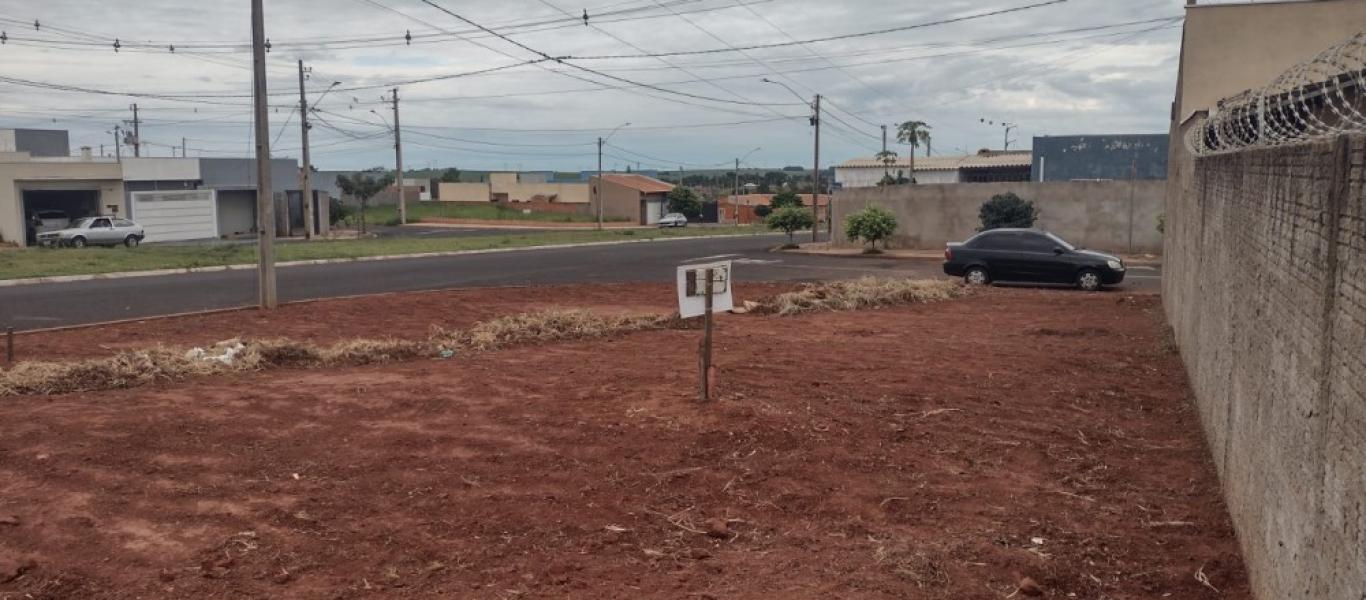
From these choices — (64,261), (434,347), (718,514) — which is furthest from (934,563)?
(64,261)

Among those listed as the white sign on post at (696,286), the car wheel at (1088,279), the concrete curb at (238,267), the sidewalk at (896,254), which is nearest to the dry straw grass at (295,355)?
the white sign on post at (696,286)

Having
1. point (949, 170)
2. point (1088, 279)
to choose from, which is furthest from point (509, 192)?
point (1088, 279)

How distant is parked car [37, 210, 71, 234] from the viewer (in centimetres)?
5075

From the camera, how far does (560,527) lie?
22.2 ft

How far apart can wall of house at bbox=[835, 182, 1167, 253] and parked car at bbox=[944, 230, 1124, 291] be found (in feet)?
46.4

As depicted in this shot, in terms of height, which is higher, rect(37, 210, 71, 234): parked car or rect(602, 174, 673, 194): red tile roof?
rect(602, 174, 673, 194): red tile roof

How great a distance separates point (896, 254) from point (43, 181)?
41502 millimetres

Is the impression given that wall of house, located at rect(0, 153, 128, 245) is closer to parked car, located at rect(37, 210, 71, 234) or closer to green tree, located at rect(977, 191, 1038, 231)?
parked car, located at rect(37, 210, 71, 234)

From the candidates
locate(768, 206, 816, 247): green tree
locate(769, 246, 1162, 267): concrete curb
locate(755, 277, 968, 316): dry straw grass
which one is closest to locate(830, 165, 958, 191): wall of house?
locate(768, 206, 816, 247): green tree

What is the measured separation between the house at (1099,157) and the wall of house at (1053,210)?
1671 cm

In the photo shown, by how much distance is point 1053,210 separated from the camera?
129 ft

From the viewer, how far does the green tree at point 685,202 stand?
326 ft

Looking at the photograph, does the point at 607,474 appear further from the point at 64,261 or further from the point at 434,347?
the point at 64,261

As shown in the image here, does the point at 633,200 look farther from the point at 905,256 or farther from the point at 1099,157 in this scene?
the point at 905,256
